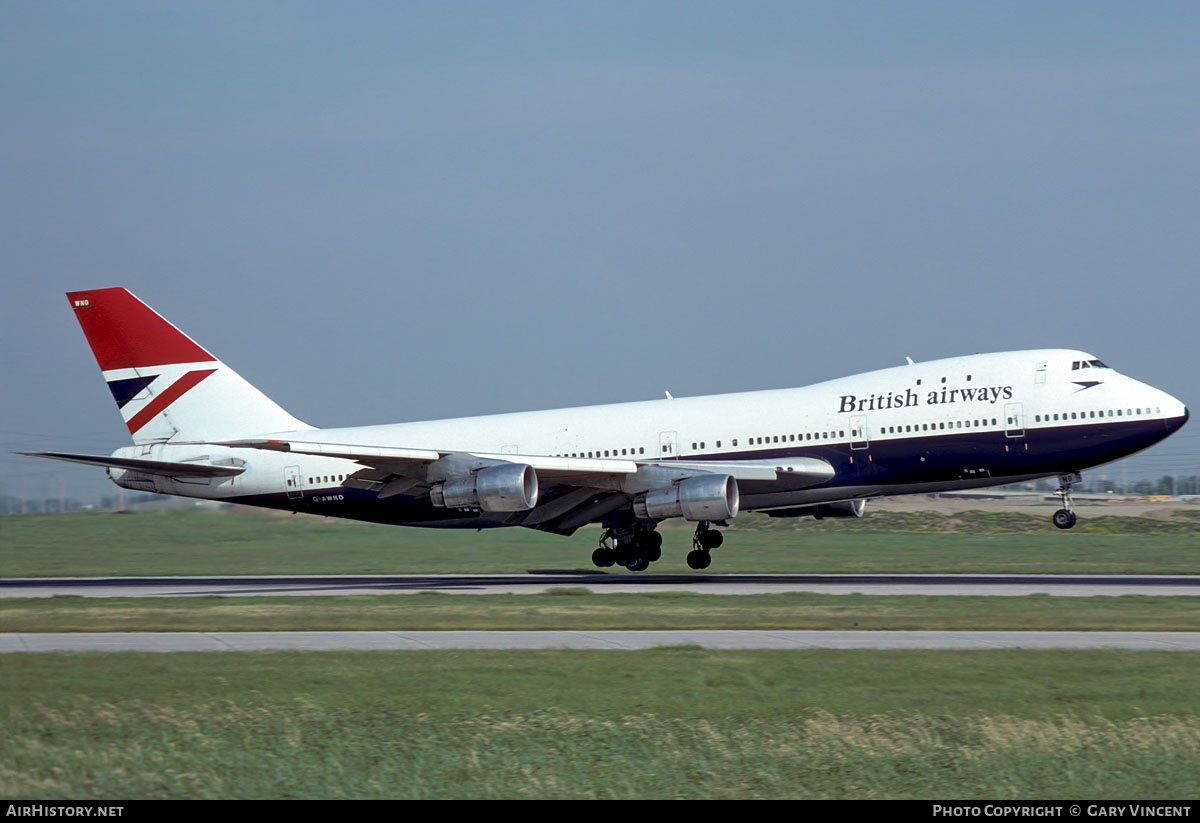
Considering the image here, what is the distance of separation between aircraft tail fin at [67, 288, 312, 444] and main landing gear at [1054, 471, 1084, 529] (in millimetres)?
27652

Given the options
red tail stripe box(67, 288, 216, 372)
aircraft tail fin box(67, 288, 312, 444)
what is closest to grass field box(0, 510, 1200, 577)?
aircraft tail fin box(67, 288, 312, 444)

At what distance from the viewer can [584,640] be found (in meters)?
24.4

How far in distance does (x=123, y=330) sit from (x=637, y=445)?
18.3m

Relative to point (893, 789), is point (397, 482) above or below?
above

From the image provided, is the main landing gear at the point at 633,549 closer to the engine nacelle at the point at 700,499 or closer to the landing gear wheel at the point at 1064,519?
the engine nacelle at the point at 700,499

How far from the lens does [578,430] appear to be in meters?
44.4

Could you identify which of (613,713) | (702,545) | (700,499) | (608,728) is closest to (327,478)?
(702,545)

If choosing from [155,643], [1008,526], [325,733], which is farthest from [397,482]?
[1008,526]

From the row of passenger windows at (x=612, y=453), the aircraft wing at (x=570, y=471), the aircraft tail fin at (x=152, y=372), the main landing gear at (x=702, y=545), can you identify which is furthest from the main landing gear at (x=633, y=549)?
the aircraft tail fin at (x=152, y=372)

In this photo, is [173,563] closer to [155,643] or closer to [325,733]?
[155,643]

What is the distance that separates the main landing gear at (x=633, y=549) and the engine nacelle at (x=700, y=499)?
170 inches

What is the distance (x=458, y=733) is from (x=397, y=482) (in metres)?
26.6

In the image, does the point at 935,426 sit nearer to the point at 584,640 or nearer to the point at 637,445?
the point at 637,445

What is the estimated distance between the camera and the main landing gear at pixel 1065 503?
38156 millimetres
